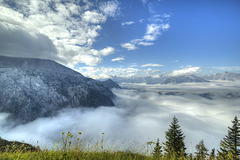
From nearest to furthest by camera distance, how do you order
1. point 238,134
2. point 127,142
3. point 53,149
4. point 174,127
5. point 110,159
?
1. point 110,159
2. point 53,149
3. point 127,142
4. point 238,134
5. point 174,127

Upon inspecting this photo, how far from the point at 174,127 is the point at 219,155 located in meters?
30.6

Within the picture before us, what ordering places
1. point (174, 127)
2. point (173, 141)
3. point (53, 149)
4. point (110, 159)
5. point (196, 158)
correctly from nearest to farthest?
point (110, 159), point (53, 149), point (196, 158), point (173, 141), point (174, 127)

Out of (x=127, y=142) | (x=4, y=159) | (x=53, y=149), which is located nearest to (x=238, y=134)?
(x=127, y=142)

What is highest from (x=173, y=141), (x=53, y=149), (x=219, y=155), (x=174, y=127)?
(x=219, y=155)

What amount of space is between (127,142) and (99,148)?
7.47 feet

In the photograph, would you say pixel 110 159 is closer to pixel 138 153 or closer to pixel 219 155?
pixel 138 153

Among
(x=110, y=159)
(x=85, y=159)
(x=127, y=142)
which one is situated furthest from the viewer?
(x=127, y=142)

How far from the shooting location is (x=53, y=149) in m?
5.07

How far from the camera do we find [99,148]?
5328 millimetres

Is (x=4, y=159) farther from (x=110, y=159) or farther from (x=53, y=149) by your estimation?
(x=110, y=159)

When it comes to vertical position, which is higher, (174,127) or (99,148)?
(99,148)

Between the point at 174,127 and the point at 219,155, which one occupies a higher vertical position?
the point at 219,155

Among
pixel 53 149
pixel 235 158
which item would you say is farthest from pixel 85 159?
pixel 235 158

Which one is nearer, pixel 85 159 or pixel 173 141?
pixel 85 159
